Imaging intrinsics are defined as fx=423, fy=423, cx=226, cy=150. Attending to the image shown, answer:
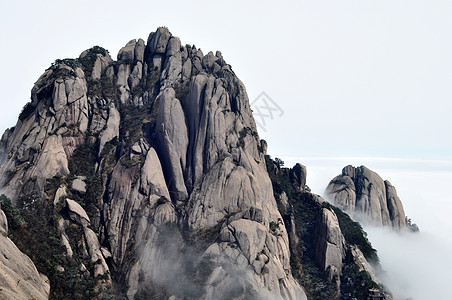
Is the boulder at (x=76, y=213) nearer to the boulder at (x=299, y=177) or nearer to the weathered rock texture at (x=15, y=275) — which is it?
the weathered rock texture at (x=15, y=275)

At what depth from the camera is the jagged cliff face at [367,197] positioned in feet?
460

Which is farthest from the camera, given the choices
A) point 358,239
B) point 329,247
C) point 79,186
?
point 358,239

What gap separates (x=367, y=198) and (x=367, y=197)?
1.14ft

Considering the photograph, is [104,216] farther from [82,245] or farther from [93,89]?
[93,89]

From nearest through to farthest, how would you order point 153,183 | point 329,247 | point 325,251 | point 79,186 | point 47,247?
point 47,247
point 153,183
point 79,186
point 325,251
point 329,247

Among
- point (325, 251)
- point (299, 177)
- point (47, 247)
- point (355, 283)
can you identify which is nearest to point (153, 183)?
point (47, 247)

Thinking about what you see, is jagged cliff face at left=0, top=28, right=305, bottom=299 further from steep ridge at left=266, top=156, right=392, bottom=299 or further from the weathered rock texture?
the weathered rock texture

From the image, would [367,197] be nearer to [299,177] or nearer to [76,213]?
[299,177]

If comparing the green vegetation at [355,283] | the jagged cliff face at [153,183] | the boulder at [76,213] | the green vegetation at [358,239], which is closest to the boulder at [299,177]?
the green vegetation at [358,239]

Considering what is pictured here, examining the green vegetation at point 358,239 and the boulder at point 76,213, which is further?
the green vegetation at point 358,239

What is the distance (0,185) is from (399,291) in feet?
319

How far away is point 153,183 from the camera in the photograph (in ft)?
316

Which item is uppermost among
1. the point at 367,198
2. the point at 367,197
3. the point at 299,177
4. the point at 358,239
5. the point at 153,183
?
the point at 299,177

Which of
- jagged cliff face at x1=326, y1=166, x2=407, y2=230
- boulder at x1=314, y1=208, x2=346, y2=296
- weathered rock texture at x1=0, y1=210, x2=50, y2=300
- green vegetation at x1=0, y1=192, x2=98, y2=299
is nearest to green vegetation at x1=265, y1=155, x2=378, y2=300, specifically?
boulder at x1=314, y1=208, x2=346, y2=296
